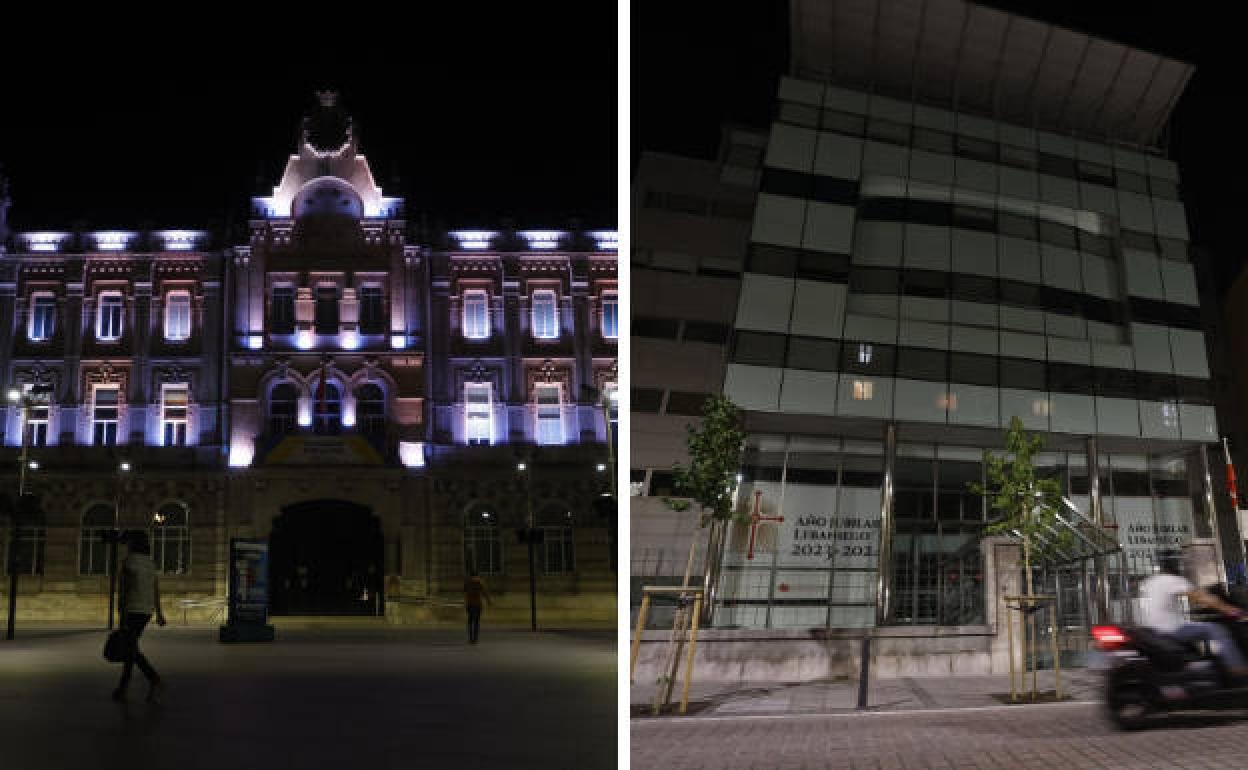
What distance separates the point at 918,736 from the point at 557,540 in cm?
2355

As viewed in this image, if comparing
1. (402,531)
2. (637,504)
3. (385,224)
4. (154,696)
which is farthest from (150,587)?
(385,224)

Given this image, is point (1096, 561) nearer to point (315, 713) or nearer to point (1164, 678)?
point (1164, 678)

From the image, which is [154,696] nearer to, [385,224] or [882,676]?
[882,676]

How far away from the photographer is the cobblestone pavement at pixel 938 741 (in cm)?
570

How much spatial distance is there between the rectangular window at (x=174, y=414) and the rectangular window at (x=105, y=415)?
108cm

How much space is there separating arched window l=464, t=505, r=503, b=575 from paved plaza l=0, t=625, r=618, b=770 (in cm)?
1548

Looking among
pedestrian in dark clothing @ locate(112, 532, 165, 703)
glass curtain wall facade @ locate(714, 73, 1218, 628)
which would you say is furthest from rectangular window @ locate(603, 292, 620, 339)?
pedestrian in dark clothing @ locate(112, 532, 165, 703)

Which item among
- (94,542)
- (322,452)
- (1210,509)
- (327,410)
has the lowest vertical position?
(1210,509)

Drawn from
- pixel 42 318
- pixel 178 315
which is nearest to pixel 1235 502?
pixel 178 315

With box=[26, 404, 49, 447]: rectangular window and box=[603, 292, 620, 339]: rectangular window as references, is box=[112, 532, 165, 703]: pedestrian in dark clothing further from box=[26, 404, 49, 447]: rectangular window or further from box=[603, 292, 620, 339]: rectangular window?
box=[603, 292, 620, 339]: rectangular window

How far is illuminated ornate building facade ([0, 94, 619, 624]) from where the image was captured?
2853 cm

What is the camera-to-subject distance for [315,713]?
7.54 m

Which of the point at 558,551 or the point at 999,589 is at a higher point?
the point at 558,551

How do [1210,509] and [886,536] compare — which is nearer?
[1210,509]
